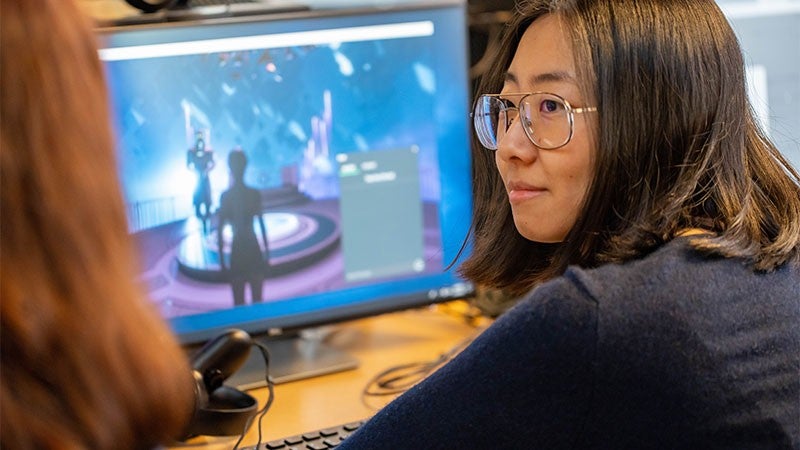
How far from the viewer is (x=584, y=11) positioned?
116cm

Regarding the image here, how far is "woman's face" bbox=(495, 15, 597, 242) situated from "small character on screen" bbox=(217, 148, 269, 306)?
41 cm

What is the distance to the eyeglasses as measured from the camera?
1159 mm

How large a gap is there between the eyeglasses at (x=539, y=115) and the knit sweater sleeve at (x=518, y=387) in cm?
25

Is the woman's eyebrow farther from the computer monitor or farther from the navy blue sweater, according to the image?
the computer monitor

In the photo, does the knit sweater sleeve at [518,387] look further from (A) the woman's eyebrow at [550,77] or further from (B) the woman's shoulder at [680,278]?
(A) the woman's eyebrow at [550,77]

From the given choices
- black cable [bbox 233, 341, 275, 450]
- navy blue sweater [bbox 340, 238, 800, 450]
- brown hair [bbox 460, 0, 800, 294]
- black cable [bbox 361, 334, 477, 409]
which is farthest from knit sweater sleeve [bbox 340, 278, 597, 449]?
black cable [bbox 361, 334, 477, 409]

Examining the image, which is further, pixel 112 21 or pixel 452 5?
pixel 452 5

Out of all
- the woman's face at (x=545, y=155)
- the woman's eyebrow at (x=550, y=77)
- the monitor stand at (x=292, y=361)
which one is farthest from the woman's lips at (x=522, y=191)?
the monitor stand at (x=292, y=361)

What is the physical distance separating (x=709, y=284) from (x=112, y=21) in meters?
0.87

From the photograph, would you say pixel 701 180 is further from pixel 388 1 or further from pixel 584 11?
pixel 388 1

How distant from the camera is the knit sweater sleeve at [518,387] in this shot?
0.94m

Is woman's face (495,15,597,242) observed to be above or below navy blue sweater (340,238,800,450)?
above

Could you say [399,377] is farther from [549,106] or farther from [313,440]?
[549,106]

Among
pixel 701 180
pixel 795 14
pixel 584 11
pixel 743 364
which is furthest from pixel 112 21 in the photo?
pixel 795 14
